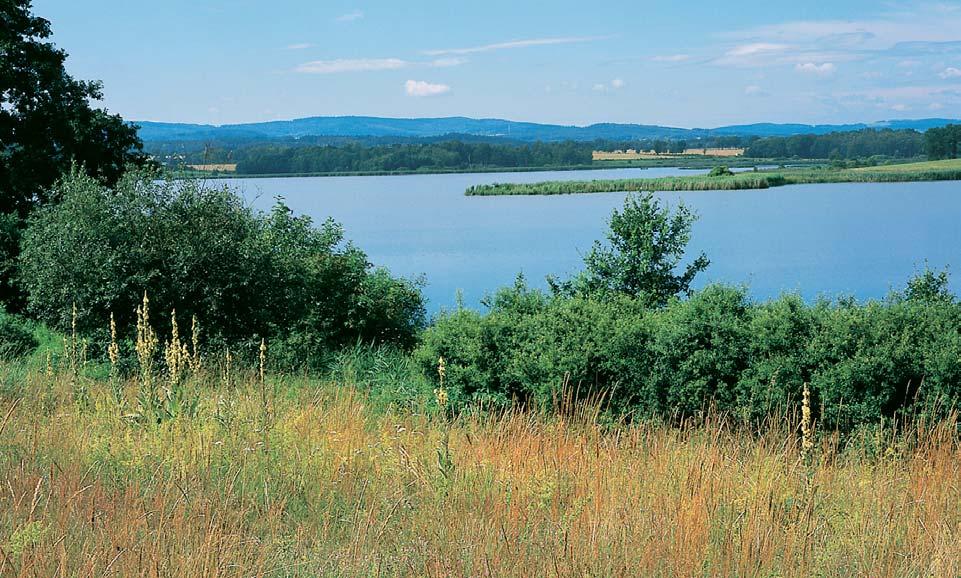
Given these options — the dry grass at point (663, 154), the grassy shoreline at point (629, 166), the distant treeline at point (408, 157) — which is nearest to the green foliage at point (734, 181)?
the distant treeline at point (408, 157)

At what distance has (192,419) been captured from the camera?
612 centimetres

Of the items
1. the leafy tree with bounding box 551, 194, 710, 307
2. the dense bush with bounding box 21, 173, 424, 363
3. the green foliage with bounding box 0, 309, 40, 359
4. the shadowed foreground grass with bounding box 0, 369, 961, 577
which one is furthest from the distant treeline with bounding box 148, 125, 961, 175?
the shadowed foreground grass with bounding box 0, 369, 961, 577

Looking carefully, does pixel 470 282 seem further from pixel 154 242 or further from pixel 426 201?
pixel 426 201

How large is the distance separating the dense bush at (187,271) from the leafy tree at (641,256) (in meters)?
3.74

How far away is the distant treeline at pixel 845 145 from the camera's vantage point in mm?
100062

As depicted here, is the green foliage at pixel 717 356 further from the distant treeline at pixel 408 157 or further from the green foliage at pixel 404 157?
the distant treeline at pixel 408 157

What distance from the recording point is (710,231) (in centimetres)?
4519

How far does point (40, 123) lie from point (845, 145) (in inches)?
3946

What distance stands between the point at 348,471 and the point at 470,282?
89.6ft

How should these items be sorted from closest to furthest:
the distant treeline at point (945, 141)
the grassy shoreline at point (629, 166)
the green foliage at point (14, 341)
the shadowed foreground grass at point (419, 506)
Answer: the shadowed foreground grass at point (419, 506)
the green foliage at point (14, 341)
the distant treeline at point (945, 141)
the grassy shoreline at point (629, 166)

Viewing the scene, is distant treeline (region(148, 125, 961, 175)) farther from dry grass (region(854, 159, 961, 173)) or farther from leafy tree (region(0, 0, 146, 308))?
leafy tree (region(0, 0, 146, 308))

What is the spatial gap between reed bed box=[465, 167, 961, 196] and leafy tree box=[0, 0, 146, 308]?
50227 mm

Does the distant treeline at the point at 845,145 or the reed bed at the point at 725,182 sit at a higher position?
the distant treeline at the point at 845,145

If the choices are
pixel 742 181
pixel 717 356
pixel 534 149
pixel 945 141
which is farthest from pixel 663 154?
pixel 717 356
